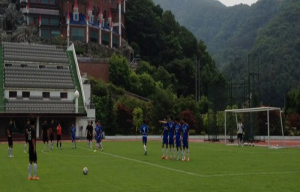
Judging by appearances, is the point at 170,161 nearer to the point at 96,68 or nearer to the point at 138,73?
the point at 96,68

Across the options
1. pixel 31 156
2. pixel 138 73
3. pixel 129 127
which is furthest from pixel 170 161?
pixel 138 73

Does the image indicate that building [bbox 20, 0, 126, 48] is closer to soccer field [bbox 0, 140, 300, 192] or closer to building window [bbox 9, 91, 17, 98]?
building window [bbox 9, 91, 17, 98]

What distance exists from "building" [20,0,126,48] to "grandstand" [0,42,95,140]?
27.6m

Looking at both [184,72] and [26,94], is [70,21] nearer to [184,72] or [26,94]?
[184,72]

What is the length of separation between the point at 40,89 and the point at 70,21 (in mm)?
42727

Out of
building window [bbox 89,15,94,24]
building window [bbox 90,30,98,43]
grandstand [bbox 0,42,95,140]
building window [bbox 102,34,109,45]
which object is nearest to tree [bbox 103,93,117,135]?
grandstand [bbox 0,42,95,140]

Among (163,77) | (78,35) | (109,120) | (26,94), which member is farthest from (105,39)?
(26,94)

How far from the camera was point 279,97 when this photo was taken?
127438 mm

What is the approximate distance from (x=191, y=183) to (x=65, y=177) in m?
5.15

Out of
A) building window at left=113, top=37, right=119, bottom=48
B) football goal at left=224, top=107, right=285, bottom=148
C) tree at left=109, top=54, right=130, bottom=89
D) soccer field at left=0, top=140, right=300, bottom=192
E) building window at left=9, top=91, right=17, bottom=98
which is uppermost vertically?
building window at left=113, top=37, right=119, bottom=48

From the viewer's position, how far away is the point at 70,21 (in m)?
108

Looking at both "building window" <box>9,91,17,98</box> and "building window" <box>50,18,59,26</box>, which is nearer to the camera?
"building window" <box>9,91,17,98</box>

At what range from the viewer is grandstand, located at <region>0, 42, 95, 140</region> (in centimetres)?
6341

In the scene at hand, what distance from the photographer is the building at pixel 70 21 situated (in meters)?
107
